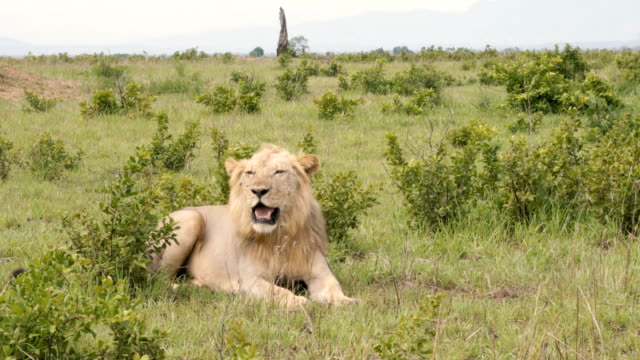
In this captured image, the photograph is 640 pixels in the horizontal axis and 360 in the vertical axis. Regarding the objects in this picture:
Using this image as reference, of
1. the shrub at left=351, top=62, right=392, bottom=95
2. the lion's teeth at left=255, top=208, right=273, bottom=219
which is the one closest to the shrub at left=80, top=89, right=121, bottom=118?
the shrub at left=351, top=62, right=392, bottom=95

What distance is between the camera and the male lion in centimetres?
459

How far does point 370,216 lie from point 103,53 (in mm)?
19096

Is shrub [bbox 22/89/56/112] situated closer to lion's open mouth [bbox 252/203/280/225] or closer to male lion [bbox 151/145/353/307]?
male lion [bbox 151/145/353/307]

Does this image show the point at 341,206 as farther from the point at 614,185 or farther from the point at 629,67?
the point at 629,67

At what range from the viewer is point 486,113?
1258 centimetres

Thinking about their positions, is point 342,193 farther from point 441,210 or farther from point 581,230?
point 581,230

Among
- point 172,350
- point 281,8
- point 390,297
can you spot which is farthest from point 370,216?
point 281,8

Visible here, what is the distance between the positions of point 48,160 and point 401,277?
16.1 feet

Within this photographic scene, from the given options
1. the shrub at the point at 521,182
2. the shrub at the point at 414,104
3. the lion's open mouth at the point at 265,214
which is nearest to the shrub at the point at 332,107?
the shrub at the point at 414,104

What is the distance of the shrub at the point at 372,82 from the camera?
1504 centimetres

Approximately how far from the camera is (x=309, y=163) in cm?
488

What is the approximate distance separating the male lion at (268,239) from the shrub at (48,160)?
3.64 metres

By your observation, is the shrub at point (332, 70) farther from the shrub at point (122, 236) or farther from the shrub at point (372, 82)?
the shrub at point (122, 236)

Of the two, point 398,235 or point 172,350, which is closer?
point 172,350
